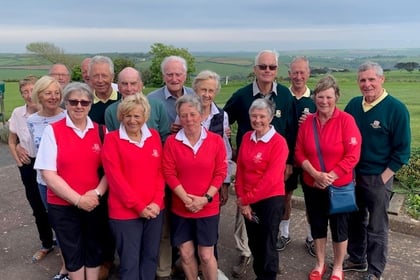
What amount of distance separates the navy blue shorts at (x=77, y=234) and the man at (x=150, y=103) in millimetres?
798

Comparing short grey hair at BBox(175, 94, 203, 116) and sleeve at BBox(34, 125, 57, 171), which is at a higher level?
short grey hair at BBox(175, 94, 203, 116)

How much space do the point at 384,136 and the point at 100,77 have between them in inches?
108

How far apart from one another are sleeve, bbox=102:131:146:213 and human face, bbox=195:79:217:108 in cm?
90

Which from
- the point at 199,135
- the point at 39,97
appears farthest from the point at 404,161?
the point at 39,97

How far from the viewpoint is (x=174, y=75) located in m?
3.83

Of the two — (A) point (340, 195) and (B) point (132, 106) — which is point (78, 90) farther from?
(A) point (340, 195)

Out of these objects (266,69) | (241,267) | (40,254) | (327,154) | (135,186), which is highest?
(266,69)

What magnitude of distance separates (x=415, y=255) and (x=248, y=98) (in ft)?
8.67

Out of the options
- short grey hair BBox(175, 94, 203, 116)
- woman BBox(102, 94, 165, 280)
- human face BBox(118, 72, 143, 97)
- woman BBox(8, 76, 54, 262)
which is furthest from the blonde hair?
woman BBox(8, 76, 54, 262)

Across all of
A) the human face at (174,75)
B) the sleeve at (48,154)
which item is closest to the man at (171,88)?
the human face at (174,75)

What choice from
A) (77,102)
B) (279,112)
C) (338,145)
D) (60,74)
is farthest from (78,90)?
(338,145)

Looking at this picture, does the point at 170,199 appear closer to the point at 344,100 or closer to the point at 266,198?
the point at 266,198

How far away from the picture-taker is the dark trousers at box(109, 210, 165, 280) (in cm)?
331

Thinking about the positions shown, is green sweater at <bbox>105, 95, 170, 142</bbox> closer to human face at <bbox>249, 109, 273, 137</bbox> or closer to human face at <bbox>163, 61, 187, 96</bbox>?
→ human face at <bbox>163, 61, 187, 96</bbox>
